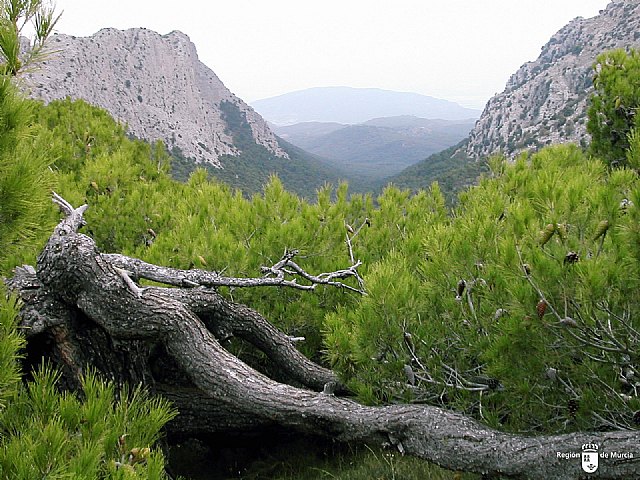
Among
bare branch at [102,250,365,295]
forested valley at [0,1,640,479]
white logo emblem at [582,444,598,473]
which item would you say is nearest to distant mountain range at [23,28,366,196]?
forested valley at [0,1,640,479]

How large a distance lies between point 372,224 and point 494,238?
103 inches

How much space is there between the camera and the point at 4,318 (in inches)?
66.3

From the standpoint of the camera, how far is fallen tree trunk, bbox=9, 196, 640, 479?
2.58m

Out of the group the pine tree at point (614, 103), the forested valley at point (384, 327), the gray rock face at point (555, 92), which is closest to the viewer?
the forested valley at point (384, 327)

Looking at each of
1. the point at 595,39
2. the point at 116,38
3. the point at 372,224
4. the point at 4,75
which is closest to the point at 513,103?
the point at 595,39

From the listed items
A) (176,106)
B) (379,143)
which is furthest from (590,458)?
(379,143)

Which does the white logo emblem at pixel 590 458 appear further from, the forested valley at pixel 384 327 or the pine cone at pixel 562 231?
the pine cone at pixel 562 231

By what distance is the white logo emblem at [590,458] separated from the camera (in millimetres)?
2082

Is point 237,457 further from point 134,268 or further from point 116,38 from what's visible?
point 116,38

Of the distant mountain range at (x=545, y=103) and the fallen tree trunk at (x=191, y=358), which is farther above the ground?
the distant mountain range at (x=545, y=103)

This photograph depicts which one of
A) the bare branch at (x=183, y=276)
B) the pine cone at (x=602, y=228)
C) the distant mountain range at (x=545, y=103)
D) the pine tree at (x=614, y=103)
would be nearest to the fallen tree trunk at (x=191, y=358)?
the bare branch at (x=183, y=276)

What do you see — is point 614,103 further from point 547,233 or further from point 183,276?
point 183,276

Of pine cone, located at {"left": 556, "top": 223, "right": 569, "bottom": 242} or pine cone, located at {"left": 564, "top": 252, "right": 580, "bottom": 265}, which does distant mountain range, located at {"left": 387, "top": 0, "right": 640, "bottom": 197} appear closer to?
pine cone, located at {"left": 556, "top": 223, "right": 569, "bottom": 242}

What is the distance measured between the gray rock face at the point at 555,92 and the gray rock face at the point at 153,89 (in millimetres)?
29269
